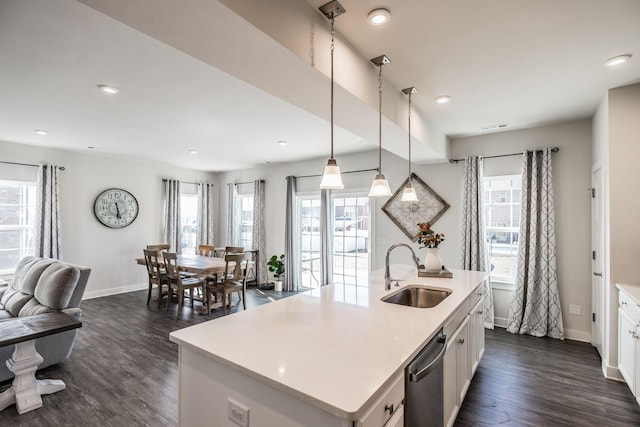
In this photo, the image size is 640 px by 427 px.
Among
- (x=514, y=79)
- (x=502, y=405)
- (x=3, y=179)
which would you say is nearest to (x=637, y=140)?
(x=514, y=79)

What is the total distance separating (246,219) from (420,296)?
5351mm

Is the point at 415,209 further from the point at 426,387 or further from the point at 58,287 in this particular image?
the point at 58,287

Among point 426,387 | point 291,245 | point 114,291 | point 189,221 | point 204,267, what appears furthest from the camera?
point 189,221

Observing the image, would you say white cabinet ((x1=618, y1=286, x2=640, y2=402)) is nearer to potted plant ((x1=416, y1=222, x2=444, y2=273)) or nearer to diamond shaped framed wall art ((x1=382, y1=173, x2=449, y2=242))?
potted plant ((x1=416, y1=222, x2=444, y2=273))

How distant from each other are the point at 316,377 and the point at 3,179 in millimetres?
6310

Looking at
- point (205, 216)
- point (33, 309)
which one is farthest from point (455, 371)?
point (205, 216)

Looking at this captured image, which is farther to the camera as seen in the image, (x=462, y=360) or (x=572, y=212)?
(x=572, y=212)

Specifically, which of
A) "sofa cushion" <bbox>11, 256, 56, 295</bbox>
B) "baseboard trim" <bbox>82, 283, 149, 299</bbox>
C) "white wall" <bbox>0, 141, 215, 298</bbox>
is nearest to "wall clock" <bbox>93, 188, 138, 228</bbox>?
"white wall" <bbox>0, 141, 215, 298</bbox>

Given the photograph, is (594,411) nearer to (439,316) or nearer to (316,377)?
(439,316)


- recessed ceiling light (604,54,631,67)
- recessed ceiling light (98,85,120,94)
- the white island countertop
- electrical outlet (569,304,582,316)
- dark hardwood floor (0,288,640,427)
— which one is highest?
recessed ceiling light (604,54,631,67)

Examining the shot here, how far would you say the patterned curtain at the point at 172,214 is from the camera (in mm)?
6762

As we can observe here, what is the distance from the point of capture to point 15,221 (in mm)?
5086

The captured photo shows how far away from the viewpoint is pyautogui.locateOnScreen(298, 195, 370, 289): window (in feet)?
18.0

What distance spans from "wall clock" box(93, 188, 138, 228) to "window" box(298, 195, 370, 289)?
343 cm
